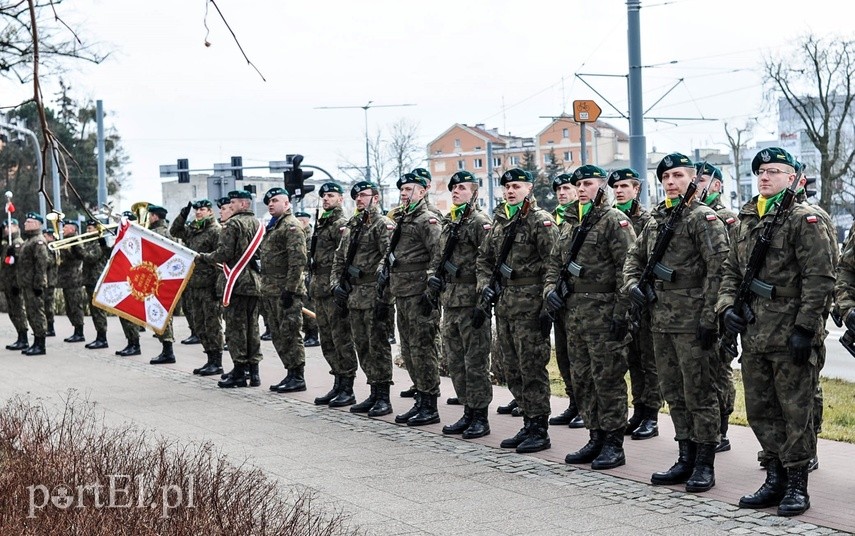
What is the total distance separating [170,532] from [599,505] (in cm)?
306

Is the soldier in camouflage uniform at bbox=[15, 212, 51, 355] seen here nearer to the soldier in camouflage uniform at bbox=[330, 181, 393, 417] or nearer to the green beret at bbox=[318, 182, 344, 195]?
the green beret at bbox=[318, 182, 344, 195]

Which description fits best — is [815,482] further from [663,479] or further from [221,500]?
[221,500]

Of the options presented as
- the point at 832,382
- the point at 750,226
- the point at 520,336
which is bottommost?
the point at 832,382

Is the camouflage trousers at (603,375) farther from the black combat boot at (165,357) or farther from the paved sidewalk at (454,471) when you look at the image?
the black combat boot at (165,357)

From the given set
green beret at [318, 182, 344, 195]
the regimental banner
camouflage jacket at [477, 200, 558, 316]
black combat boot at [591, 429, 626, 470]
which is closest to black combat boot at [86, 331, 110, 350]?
the regimental banner

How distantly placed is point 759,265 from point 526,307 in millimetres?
2639

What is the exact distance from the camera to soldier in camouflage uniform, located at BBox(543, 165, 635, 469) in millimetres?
8586

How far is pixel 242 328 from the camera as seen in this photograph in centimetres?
1397

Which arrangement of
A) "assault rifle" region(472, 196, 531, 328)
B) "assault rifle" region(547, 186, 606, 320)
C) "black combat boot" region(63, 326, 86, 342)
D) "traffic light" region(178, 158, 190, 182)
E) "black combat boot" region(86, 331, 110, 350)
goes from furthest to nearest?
"traffic light" region(178, 158, 190, 182) < "black combat boot" region(63, 326, 86, 342) < "black combat boot" region(86, 331, 110, 350) < "assault rifle" region(472, 196, 531, 328) < "assault rifle" region(547, 186, 606, 320)

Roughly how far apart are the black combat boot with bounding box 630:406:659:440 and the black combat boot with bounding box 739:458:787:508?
8.53 feet

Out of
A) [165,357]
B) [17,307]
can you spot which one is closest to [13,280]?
[17,307]

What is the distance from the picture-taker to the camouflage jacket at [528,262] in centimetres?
943

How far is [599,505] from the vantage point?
24.1 feet

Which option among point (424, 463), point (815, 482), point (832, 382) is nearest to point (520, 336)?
point (424, 463)
